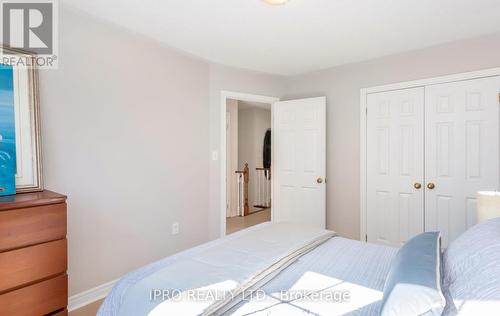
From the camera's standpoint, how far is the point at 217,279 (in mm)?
1237

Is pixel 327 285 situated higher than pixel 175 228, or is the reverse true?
pixel 327 285

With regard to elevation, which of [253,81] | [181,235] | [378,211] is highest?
[253,81]

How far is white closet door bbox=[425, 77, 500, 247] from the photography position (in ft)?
8.63

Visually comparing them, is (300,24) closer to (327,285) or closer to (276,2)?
(276,2)

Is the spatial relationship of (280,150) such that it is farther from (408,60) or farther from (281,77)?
(408,60)

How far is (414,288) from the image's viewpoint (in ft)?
3.06

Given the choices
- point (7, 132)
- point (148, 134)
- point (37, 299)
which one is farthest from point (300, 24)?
point (37, 299)

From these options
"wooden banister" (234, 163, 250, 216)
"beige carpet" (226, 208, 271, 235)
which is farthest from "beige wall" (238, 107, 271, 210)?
"beige carpet" (226, 208, 271, 235)

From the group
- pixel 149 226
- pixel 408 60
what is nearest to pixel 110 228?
pixel 149 226

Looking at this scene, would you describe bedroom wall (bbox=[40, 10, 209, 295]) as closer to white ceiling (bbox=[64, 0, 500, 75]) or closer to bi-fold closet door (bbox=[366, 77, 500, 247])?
white ceiling (bbox=[64, 0, 500, 75])

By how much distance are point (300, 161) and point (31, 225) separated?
9.61ft

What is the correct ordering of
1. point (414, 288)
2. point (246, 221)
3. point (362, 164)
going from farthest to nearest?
point (246, 221)
point (362, 164)
point (414, 288)

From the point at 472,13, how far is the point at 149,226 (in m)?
3.34

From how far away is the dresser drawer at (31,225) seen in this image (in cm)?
147
